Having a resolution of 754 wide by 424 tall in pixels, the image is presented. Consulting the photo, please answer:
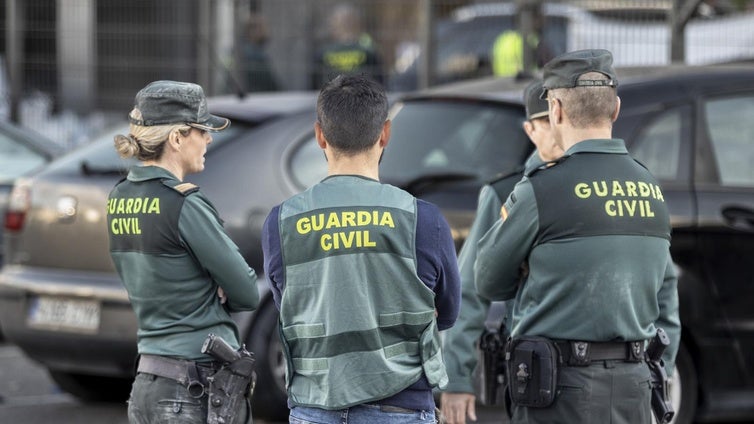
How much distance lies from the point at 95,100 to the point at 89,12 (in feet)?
3.45

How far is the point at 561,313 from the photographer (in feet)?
11.2

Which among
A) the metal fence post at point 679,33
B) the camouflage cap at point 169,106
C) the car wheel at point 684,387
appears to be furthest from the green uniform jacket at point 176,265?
the metal fence post at point 679,33

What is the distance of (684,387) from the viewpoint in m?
5.48

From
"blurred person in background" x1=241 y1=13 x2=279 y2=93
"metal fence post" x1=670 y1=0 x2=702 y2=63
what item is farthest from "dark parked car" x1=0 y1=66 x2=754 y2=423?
"blurred person in background" x1=241 y1=13 x2=279 y2=93

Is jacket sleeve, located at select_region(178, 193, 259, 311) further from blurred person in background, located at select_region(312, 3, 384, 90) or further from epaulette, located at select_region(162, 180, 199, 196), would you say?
blurred person in background, located at select_region(312, 3, 384, 90)

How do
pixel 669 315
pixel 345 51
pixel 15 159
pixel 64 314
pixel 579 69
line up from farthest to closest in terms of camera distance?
pixel 345 51 < pixel 15 159 < pixel 64 314 < pixel 669 315 < pixel 579 69

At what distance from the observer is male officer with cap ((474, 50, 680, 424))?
11.1 feet

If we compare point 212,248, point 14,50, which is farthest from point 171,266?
point 14,50

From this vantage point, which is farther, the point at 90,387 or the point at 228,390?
the point at 90,387

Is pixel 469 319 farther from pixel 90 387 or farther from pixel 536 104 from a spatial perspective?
pixel 90 387

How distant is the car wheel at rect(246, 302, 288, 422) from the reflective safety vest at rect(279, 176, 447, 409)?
2.81 metres

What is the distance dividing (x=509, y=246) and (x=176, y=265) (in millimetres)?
934

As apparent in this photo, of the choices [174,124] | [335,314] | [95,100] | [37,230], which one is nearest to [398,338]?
[335,314]

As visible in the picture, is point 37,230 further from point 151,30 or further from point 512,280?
point 151,30
